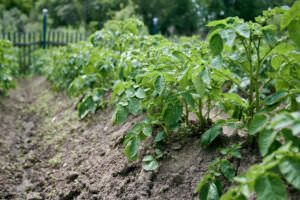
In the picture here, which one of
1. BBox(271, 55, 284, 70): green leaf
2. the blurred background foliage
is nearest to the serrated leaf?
BBox(271, 55, 284, 70): green leaf

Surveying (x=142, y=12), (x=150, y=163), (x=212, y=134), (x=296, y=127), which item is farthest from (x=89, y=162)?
(x=142, y=12)

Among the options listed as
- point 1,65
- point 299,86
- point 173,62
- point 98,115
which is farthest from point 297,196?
point 1,65

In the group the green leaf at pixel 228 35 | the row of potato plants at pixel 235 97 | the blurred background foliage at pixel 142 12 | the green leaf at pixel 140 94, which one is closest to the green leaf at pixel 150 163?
the row of potato plants at pixel 235 97

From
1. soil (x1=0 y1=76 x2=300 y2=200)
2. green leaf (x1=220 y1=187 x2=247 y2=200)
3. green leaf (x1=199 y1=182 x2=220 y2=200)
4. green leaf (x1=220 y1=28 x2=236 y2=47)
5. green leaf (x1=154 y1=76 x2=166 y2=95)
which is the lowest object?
soil (x1=0 y1=76 x2=300 y2=200)

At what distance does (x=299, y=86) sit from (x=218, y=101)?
528 mm

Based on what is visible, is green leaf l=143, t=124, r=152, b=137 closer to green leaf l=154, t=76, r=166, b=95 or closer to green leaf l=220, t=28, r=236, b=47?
green leaf l=154, t=76, r=166, b=95

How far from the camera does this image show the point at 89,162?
2.12 meters

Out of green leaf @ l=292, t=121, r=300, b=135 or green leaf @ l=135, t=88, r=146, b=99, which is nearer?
green leaf @ l=292, t=121, r=300, b=135

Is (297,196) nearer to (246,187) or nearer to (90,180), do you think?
(246,187)

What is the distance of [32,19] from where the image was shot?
74.1ft

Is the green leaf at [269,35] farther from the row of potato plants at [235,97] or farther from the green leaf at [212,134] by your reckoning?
the green leaf at [212,134]

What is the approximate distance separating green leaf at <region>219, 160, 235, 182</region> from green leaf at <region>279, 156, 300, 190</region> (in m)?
0.42

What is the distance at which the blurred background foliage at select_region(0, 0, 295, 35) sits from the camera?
2648 mm

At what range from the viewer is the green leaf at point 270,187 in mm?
890
